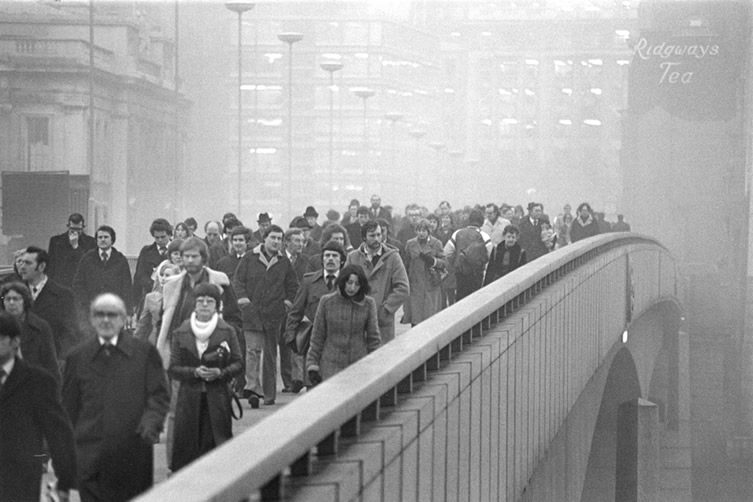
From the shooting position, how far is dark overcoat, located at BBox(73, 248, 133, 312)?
14602 mm

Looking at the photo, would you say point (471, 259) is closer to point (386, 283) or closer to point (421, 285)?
point (421, 285)

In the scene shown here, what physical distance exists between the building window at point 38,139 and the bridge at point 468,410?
35.6 meters

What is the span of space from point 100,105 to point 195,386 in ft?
194

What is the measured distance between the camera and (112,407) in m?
7.91

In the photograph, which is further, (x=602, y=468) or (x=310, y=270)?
(x=602, y=468)

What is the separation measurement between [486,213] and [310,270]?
9.08m

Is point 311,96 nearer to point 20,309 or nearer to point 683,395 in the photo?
point 683,395

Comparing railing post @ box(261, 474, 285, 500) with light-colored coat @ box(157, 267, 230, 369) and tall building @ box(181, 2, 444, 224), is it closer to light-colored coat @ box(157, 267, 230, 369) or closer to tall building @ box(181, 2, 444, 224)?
light-colored coat @ box(157, 267, 230, 369)

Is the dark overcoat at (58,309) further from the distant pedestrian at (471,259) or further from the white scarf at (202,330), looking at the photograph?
the distant pedestrian at (471,259)

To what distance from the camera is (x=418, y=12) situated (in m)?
155

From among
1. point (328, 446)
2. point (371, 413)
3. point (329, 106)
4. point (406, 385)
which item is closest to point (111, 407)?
point (406, 385)

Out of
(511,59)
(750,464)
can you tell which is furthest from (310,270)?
(511,59)

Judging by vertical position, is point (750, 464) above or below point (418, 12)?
below

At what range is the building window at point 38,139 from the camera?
60125 mm
